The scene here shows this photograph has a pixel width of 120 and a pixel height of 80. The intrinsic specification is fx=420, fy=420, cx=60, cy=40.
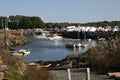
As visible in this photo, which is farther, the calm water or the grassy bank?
the calm water

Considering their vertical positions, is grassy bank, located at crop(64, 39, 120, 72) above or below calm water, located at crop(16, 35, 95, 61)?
above

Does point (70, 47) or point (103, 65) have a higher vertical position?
point (103, 65)

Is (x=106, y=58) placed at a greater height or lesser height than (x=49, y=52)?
greater

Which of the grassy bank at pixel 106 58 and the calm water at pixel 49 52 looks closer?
the grassy bank at pixel 106 58

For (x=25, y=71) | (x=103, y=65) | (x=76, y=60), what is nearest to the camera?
(x=25, y=71)

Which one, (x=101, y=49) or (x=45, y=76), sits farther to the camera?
(x=101, y=49)

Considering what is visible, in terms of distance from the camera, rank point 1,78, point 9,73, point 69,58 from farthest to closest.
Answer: point 69,58 → point 9,73 → point 1,78

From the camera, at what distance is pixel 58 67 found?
39969 mm

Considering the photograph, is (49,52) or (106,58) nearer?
(106,58)

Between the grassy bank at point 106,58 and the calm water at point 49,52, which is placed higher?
the grassy bank at point 106,58

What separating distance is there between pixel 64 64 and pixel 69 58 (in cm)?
781

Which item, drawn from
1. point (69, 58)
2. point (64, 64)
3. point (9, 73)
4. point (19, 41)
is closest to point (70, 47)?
point (19, 41)

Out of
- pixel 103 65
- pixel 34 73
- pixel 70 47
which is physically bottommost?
pixel 70 47

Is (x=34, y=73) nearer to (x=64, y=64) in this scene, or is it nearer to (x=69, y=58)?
(x=64, y=64)
